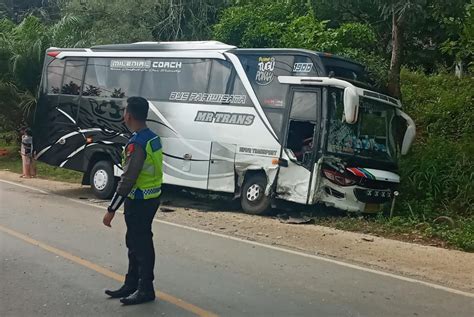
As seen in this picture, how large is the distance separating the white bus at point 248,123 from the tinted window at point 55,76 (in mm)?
653

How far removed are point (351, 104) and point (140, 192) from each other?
5825 mm

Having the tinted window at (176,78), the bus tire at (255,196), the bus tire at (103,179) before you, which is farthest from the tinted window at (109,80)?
the bus tire at (255,196)

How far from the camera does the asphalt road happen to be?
5.68 m

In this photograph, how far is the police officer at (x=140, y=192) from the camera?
541cm

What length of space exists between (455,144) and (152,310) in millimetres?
9650

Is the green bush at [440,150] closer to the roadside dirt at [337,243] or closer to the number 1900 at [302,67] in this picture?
the roadside dirt at [337,243]

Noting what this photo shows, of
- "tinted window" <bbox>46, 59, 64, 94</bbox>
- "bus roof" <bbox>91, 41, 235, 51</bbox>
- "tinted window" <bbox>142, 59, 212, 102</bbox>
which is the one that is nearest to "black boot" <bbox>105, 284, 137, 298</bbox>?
"tinted window" <bbox>142, 59, 212, 102</bbox>

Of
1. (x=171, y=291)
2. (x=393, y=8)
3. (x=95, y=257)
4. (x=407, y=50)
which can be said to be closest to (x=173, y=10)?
(x=407, y=50)

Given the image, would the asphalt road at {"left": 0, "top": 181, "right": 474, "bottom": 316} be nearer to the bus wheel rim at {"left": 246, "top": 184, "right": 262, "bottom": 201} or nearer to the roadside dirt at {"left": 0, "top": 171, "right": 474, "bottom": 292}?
the roadside dirt at {"left": 0, "top": 171, "right": 474, "bottom": 292}

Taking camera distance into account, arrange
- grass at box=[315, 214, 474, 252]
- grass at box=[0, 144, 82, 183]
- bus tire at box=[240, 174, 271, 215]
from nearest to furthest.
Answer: grass at box=[315, 214, 474, 252] < bus tire at box=[240, 174, 271, 215] < grass at box=[0, 144, 82, 183]

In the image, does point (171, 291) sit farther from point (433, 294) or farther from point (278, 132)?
point (278, 132)

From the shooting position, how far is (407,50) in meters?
20.3

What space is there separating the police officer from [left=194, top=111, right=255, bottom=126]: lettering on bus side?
636 cm

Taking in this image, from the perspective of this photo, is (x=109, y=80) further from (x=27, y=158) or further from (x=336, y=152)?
(x=336, y=152)
